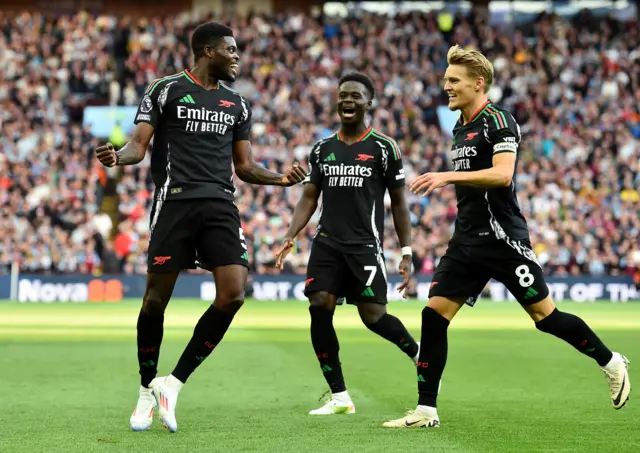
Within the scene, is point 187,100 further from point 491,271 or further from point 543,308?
point 543,308

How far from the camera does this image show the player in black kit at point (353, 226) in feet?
29.9

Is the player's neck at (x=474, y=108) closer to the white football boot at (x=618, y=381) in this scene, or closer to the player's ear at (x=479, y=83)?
the player's ear at (x=479, y=83)

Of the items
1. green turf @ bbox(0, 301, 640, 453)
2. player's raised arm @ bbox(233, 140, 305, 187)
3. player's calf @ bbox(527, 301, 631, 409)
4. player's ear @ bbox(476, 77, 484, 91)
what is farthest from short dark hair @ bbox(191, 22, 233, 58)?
player's calf @ bbox(527, 301, 631, 409)

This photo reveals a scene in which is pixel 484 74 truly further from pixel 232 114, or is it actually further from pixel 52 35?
pixel 52 35

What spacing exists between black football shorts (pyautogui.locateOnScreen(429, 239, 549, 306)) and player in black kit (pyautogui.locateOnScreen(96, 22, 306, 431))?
1213 mm

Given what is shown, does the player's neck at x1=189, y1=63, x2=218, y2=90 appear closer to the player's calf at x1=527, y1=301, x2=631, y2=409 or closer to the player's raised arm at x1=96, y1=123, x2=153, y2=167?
the player's raised arm at x1=96, y1=123, x2=153, y2=167

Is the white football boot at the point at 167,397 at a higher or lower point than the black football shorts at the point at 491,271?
lower

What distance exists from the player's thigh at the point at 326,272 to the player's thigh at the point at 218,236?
1.22 metres

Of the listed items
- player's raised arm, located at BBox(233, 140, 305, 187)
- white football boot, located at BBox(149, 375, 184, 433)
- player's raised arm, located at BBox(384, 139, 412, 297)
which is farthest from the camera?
player's raised arm, located at BBox(384, 139, 412, 297)

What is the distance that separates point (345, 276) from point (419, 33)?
98.9ft

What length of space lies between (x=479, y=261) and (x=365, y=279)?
159 cm

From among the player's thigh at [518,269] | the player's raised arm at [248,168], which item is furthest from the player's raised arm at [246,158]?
the player's thigh at [518,269]

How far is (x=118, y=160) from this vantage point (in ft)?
24.8

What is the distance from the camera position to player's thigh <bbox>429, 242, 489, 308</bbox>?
25.6 feet
